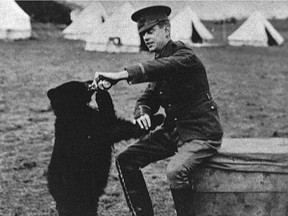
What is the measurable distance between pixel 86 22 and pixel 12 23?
429 cm

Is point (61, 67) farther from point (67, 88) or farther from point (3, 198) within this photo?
point (67, 88)

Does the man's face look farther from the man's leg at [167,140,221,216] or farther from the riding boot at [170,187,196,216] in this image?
the riding boot at [170,187,196,216]

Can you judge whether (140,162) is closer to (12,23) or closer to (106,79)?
(106,79)

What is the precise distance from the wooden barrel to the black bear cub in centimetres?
55

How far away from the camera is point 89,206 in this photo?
13.2ft

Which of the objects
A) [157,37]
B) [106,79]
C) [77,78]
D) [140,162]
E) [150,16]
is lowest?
[77,78]

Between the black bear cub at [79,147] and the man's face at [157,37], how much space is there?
551mm

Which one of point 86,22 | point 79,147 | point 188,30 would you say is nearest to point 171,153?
point 79,147

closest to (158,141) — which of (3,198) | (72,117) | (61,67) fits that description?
(72,117)

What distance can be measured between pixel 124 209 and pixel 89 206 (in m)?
0.62

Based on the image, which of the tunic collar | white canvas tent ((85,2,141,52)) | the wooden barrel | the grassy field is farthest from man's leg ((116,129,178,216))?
white canvas tent ((85,2,141,52))

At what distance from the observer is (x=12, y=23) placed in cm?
1962

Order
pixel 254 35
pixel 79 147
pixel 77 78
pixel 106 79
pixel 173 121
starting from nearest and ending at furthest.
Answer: pixel 106 79
pixel 173 121
pixel 79 147
pixel 77 78
pixel 254 35

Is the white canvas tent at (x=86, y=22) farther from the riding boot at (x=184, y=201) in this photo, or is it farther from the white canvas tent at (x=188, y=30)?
the riding boot at (x=184, y=201)
